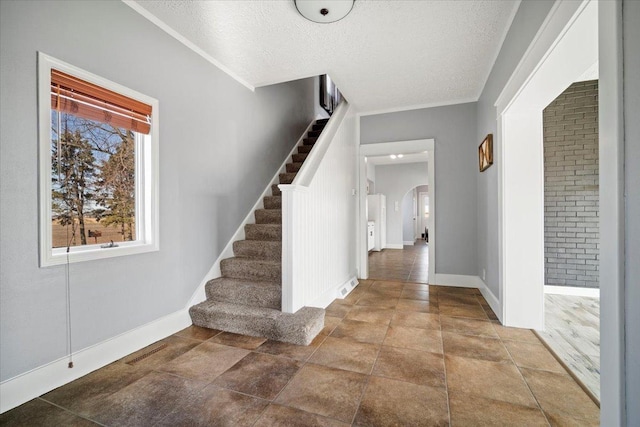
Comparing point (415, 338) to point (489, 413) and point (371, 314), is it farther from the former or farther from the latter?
point (489, 413)

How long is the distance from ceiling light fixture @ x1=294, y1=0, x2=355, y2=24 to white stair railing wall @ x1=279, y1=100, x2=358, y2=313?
1154mm

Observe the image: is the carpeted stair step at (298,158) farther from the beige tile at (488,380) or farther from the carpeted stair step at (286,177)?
the beige tile at (488,380)

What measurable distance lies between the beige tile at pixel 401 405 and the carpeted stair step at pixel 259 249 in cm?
165

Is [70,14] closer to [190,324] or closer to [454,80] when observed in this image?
[190,324]

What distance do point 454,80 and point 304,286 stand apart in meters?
2.91

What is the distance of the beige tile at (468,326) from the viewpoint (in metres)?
2.41

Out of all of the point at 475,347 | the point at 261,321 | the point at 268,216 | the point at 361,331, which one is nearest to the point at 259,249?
the point at 268,216

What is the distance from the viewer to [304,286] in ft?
8.60

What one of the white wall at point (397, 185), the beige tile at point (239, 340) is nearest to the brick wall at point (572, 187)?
the beige tile at point (239, 340)

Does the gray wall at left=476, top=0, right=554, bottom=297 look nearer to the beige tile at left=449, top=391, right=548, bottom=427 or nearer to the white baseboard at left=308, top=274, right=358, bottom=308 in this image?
the beige tile at left=449, top=391, right=548, bottom=427

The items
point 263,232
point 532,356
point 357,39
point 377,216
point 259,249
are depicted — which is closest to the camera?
point 532,356

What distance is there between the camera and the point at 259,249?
309cm

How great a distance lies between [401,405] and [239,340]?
4.41 feet

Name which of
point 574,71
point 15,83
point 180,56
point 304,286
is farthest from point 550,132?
point 15,83
